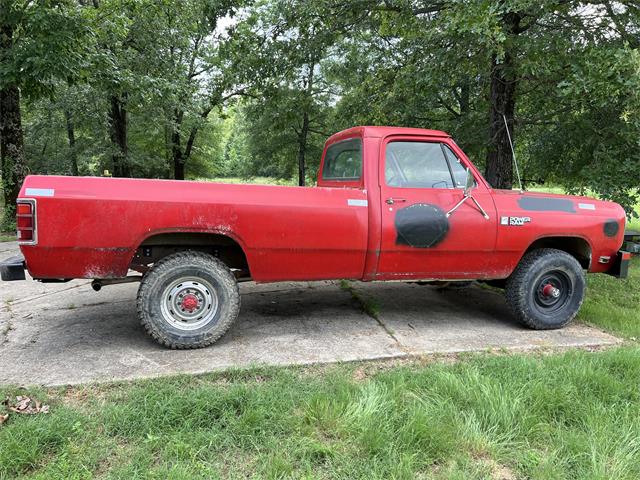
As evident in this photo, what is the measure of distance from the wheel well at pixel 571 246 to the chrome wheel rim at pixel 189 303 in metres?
3.17

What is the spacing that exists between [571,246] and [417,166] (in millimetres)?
1954

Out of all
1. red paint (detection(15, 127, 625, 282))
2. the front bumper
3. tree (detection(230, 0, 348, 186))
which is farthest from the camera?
tree (detection(230, 0, 348, 186))

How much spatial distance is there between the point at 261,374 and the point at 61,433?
1.29 m

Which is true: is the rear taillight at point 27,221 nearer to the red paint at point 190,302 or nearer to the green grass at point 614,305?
the red paint at point 190,302

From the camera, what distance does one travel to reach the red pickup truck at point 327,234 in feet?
11.6

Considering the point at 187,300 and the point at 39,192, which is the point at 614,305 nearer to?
the point at 187,300

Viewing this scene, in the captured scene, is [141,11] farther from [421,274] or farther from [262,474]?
[262,474]

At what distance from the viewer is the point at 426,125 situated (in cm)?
1093

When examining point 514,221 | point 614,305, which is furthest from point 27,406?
point 614,305

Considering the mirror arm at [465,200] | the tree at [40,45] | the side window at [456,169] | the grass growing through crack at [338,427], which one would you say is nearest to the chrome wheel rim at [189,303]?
the grass growing through crack at [338,427]

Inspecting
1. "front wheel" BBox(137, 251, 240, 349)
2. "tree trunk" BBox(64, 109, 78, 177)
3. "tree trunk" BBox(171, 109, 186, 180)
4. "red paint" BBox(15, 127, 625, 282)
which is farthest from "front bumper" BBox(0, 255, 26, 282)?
"tree trunk" BBox(171, 109, 186, 180)

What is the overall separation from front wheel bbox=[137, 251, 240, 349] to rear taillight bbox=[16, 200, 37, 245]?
2.77 feet

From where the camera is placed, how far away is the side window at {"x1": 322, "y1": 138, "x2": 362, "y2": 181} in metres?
4.50

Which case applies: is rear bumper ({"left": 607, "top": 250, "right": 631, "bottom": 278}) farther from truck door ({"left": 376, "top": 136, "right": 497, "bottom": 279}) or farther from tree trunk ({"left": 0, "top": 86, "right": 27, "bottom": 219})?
tree trunk ({"left": 0, "top": 86, "right": 27, "bottom": 219})
